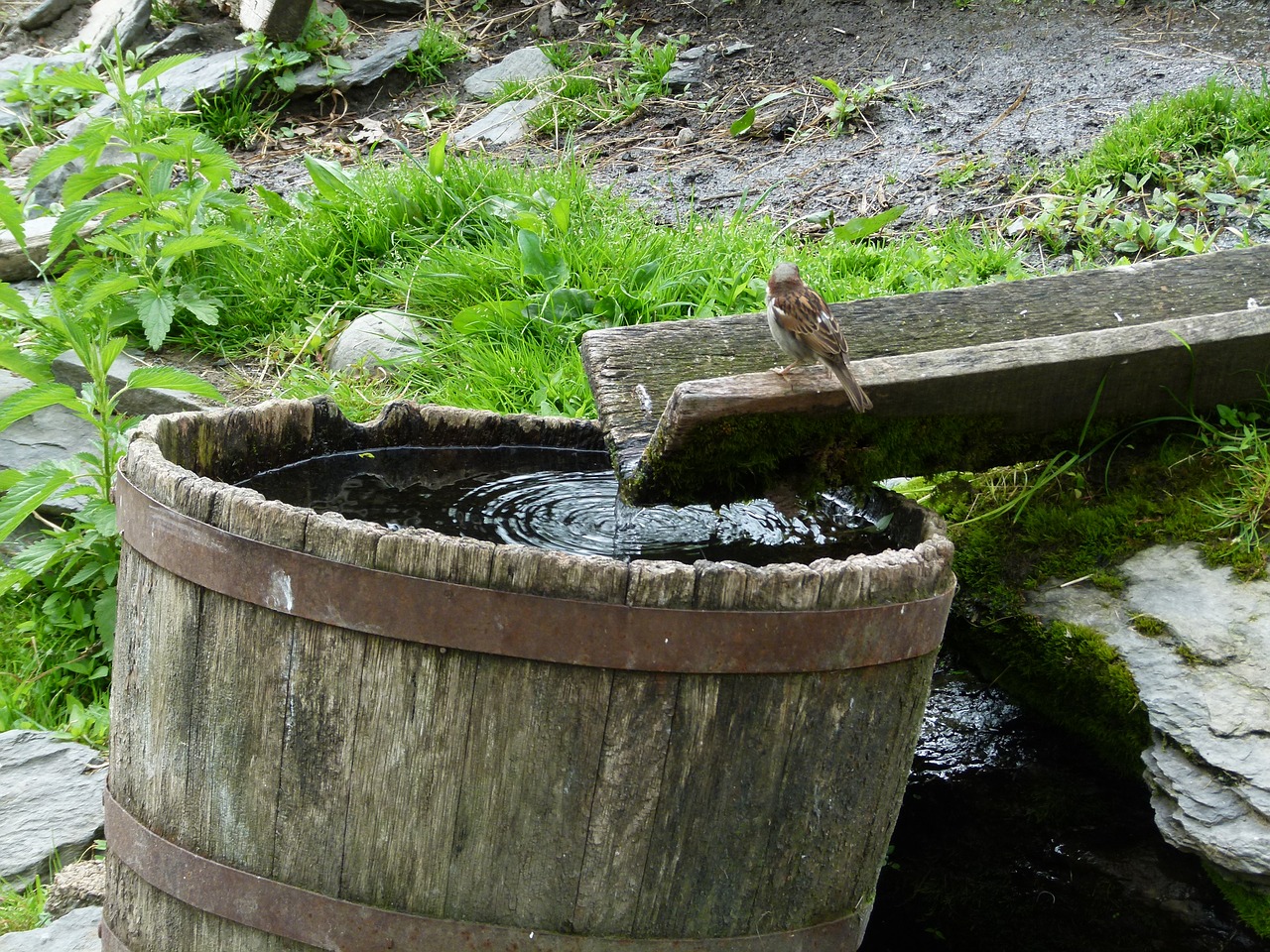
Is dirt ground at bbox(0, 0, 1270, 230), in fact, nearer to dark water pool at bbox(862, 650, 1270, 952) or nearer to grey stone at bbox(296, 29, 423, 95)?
grey stone at bbox(296, 29, 423, 95)

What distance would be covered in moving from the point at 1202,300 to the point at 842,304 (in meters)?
1.01

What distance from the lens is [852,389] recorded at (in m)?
2.50

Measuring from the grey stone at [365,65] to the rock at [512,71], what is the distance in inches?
21.9

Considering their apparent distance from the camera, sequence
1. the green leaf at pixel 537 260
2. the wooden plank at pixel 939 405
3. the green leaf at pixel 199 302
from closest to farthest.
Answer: the wooden plank at pixel 939 405, the green leaf at pixel 537 260, the green leaf at pixel 199 302

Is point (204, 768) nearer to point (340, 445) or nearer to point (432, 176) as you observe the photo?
point (340, 445)

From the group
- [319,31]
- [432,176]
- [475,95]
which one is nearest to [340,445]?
[432,176]

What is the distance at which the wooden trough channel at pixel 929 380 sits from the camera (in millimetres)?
2525

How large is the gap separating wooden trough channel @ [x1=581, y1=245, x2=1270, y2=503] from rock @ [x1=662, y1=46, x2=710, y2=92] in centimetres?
477

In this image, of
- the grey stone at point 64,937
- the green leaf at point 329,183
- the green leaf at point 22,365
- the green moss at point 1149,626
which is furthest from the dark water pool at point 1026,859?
the green leaf at point 329,183

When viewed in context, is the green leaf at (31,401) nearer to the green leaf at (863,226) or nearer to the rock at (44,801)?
the rock at (44,801)

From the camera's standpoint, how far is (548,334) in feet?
14.9

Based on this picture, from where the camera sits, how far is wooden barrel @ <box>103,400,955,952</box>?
1.88m

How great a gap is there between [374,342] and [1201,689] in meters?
3.46

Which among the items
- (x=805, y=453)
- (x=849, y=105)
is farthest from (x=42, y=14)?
(x=805, y=453)
